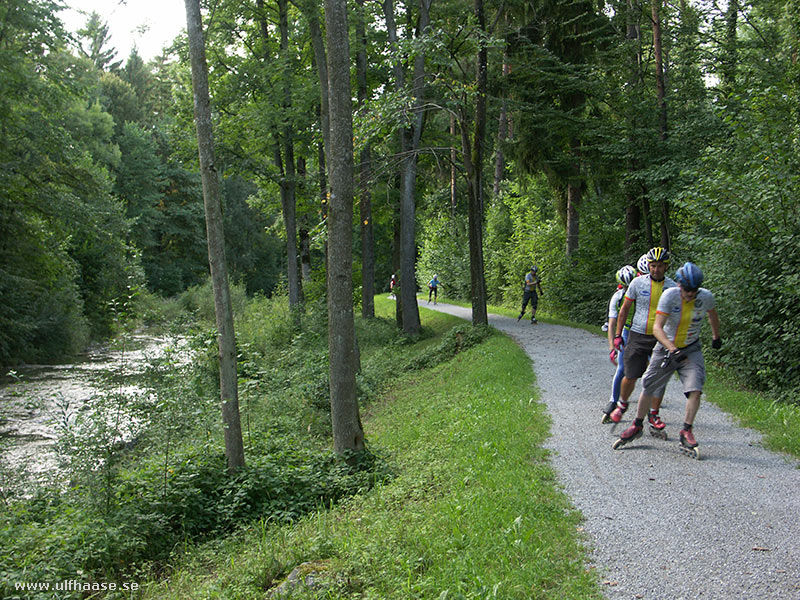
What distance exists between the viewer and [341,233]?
790 centimetres

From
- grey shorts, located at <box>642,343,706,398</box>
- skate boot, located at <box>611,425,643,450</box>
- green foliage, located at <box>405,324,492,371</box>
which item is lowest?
green foliage, located at <box>405,324,492,371</box>

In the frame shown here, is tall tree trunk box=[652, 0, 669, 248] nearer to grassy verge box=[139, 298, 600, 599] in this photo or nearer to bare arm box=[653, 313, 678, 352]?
grassy verge box=[139, 298, 600, 599]

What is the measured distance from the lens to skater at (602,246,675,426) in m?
7.41

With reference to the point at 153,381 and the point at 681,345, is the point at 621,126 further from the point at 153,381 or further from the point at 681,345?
the point at 153,381

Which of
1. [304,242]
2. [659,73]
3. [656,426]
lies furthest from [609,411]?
[304,242]

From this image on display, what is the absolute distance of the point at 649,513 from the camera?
211 inches

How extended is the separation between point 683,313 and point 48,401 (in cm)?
1479

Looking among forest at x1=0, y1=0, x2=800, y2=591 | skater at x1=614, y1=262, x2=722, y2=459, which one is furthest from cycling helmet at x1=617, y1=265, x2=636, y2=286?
forest at x1=0, y1=0, x2=800, y2=591

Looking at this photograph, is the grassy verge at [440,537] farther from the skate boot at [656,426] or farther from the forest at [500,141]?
the forest at [500,141]

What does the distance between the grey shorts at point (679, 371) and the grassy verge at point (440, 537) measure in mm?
1503

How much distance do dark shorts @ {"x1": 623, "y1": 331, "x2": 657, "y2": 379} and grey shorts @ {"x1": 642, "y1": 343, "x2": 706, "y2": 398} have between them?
0.22m

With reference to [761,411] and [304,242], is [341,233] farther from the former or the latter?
[304,242]

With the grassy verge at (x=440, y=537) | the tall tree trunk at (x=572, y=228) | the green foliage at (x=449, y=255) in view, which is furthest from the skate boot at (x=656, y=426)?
the green foliage at (x=449, y=255)

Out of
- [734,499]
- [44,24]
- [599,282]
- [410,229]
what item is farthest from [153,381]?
[599,282]
